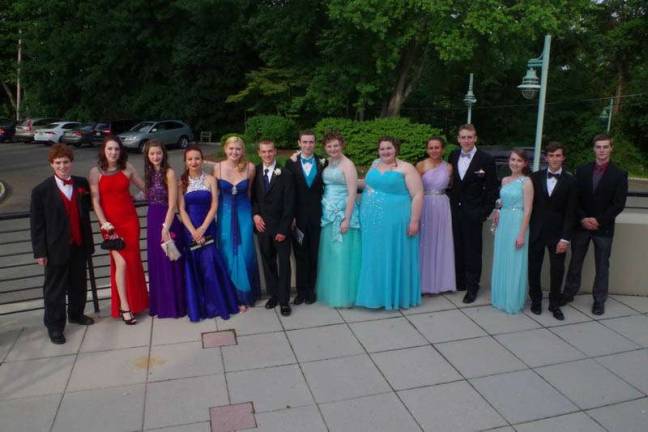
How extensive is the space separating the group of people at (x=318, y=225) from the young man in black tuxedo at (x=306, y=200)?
1cm

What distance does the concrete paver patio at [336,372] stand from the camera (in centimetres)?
367

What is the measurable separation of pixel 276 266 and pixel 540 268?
266cm

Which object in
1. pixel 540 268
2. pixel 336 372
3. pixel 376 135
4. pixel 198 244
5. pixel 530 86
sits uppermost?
pixel 530 86

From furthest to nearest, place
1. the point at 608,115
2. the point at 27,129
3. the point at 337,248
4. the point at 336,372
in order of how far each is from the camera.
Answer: the point at 27,129
the point at 608,115
the point at 337,248
the point at 336,372

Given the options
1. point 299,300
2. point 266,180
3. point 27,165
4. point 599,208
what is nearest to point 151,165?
point 266,180

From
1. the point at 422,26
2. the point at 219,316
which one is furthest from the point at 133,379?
the point at 422,26

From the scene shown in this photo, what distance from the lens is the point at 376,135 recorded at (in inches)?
765

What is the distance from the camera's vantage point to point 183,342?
4.82m

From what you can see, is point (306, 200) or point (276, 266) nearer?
point (306, 200)

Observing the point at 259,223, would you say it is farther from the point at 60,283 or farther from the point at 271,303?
the point at 60,283

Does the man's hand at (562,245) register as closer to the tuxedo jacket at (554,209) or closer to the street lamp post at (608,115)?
the tuxedo jacket at (554,209)

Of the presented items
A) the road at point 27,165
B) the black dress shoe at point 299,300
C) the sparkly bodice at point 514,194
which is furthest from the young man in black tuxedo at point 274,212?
the road at point 27,165

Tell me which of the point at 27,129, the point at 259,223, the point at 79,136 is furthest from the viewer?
the point at 27,129

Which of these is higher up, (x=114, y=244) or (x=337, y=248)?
(x=114, y=244)
